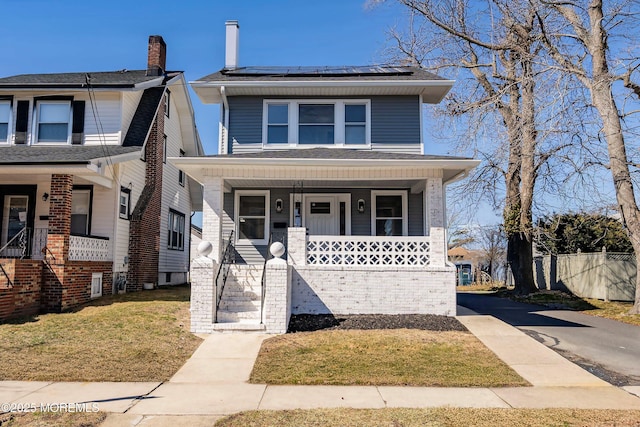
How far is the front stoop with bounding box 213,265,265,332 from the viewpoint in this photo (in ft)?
30.5

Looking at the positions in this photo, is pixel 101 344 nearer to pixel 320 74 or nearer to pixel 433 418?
pixel 433 418

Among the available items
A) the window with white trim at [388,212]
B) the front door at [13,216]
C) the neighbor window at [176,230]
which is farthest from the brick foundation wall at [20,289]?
the window with white trim at [388,212]

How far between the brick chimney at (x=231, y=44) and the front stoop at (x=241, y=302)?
7340 mm

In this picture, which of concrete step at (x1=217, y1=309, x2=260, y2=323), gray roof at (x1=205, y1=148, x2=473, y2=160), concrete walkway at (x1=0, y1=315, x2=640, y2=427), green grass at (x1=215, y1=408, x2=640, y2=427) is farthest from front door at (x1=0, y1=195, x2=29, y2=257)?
green grass at (x1=215, y1=408, x2=640, y2=427)

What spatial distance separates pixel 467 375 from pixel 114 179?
38.6 ft

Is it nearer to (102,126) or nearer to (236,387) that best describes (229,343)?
(236,387)

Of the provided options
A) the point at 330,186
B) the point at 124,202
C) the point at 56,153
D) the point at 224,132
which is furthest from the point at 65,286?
the point at 330,186

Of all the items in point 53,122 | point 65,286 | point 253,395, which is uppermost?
point 53,122

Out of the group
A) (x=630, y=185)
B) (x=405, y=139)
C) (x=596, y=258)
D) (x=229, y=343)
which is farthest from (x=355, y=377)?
(x=596, y=258)

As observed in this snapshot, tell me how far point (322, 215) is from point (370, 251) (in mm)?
3028

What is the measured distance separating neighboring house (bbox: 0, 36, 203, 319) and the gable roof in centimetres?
316

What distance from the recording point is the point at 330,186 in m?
13.0

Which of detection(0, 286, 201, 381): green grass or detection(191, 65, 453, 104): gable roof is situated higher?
detection(191, 65, 453, 104): gable roof

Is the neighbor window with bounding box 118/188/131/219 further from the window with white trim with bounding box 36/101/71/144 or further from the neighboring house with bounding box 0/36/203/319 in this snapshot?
the window with white trim with bounding box 36/101/71/144
